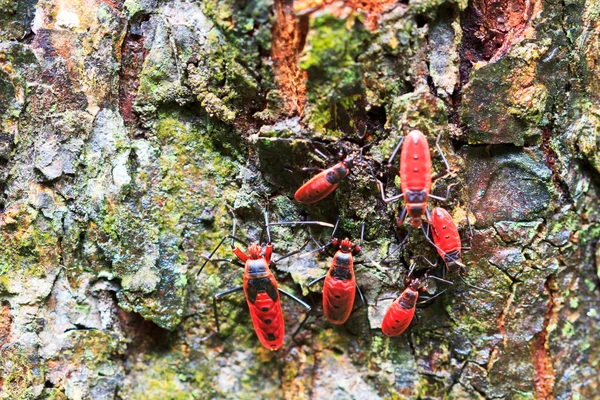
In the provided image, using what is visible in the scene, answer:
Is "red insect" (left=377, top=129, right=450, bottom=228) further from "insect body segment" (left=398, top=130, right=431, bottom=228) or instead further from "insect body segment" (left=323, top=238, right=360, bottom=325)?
"insect body segment" (left=323, top=238, right=360, bottom=325)

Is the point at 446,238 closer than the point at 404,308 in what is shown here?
Yes

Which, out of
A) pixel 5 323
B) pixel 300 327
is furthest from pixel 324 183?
pixel 5 323

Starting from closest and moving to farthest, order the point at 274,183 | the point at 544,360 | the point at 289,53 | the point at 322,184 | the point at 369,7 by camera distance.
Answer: the point at 369,7, the point at 289,53, the point at 322,184, the point at 544,360, the point at 274,183

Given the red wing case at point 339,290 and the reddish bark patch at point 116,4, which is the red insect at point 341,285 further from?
the reddish bark patch at point 116,4

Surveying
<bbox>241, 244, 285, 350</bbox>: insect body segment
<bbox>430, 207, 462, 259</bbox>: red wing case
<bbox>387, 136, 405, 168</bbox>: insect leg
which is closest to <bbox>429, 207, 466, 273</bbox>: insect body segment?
<bbox>430, 207, 462, 259</bbox>: red wing case

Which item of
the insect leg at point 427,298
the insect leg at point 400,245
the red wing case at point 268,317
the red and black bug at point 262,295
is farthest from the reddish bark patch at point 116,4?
the insect leg at point 427,298

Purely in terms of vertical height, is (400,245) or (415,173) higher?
(415,173)

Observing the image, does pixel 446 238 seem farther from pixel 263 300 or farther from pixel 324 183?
pixel 263 300
